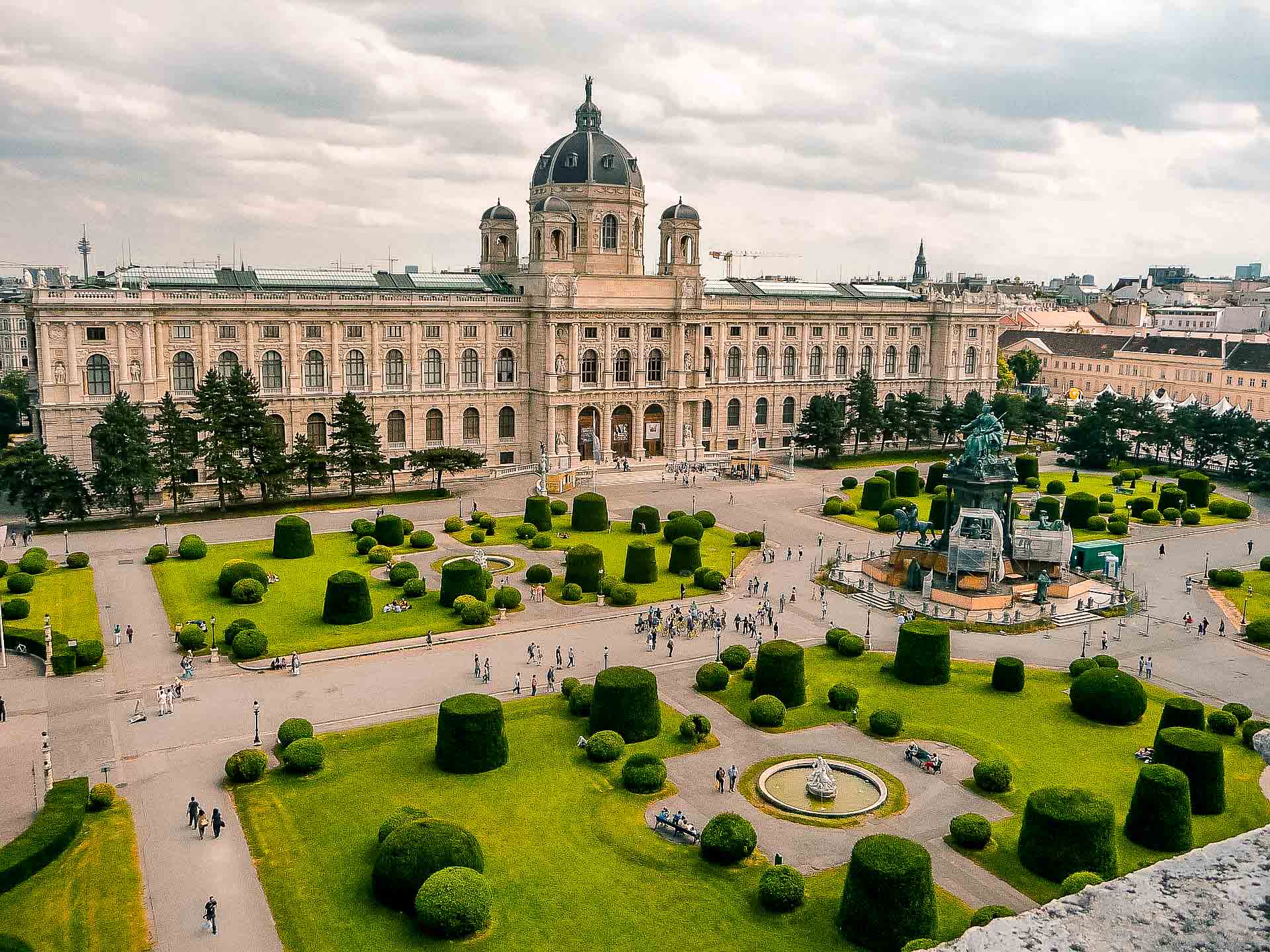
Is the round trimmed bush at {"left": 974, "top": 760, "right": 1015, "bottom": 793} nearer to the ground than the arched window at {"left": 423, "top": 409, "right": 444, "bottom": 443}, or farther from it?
nearer to the ground

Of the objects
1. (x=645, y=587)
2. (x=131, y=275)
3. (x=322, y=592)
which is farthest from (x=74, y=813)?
(x=131, y=275)

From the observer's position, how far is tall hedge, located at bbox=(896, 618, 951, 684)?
49.1 metres

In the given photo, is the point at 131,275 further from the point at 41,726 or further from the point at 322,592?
the point at 41,726

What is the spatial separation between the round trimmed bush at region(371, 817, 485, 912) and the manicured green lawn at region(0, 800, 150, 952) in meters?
6.37

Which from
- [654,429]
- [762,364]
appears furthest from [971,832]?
[762,364]

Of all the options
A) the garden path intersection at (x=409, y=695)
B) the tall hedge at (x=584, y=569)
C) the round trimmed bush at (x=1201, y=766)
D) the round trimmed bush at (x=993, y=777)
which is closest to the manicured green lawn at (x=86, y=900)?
the garden path intersection at (x=409, y=695)

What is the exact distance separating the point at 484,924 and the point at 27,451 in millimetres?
58874

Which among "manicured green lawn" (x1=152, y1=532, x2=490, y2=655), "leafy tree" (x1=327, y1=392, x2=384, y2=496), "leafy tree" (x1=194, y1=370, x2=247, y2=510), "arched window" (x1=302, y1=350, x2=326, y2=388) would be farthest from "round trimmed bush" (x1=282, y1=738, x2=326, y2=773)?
"arched window" (x1=302, y1=350, x2=326, y2=388)

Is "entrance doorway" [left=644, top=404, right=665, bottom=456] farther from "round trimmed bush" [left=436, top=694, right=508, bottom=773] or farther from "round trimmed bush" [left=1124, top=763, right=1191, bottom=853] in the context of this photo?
"round trimmed bush" [left=1124, top=763, right=1191, bottom=853]

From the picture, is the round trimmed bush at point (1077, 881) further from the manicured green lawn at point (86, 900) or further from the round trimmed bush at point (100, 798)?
the round trimmed bush at point (100, 798)

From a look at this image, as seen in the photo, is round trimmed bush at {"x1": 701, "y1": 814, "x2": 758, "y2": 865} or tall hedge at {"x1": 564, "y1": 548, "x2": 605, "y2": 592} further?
tall hedge at {"x1": 564, "y1": 548, "x2": 605, "y2": 592}

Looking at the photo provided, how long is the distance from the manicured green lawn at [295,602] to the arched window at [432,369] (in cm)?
2925

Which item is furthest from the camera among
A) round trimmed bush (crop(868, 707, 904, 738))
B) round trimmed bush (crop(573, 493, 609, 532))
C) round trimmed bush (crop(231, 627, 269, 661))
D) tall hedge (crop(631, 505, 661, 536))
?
round trimmed bush (crop(573, 493, 609, 532))

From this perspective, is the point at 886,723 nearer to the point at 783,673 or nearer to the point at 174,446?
the point at 783,673
